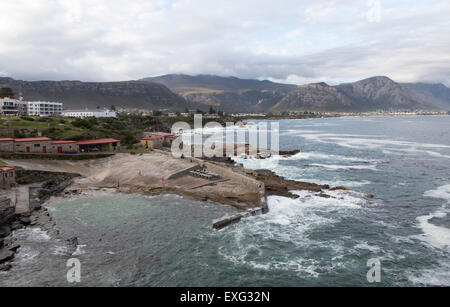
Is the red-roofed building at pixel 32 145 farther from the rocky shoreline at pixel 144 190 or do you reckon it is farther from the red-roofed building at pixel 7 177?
the red-roofed building at pixel 7 177

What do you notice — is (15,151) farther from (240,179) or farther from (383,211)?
(383,211)

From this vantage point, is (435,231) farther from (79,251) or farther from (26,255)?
(26,255)

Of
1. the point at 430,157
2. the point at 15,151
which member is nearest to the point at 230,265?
the point at 15,151

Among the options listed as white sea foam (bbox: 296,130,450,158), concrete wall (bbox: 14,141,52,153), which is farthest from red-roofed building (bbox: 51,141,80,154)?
white sea foam (bbox: 296,130,450,158)

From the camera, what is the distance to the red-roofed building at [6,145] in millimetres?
47656

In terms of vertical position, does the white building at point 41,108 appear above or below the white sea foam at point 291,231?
above

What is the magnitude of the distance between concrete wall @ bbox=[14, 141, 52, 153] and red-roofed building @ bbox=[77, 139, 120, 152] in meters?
5.54

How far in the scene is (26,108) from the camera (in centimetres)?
10738

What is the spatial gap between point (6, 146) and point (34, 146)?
151 inches

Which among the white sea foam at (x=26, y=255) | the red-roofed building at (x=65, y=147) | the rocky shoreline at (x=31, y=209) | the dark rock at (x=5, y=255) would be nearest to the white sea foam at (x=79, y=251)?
the white sea foam at (x=26, y=255)

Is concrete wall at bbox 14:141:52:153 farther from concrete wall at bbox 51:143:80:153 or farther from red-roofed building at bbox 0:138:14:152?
concrete wall at bbox 51:143:80:153

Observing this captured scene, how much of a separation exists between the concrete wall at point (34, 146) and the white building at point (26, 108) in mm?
54943

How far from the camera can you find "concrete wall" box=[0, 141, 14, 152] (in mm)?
47647
